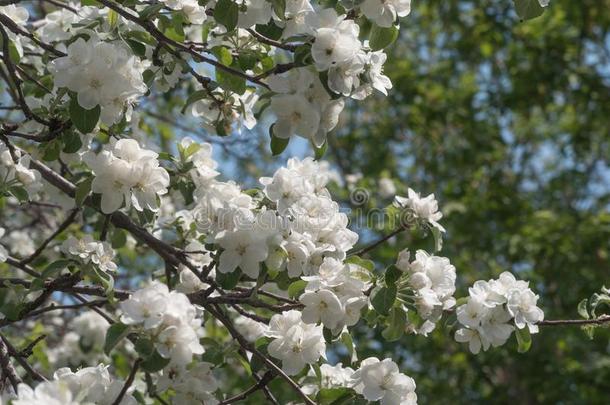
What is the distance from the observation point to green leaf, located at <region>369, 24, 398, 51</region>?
2.00 meters

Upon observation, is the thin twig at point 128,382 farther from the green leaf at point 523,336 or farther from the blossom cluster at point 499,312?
the green leaf at point 523,336

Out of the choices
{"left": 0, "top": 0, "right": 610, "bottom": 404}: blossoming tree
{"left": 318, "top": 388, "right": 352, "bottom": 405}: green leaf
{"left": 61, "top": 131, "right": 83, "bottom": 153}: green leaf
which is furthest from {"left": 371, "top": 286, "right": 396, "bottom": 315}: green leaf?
{"left": 61, "top": 131, "right": 83, "bottom": 153}: green leaf

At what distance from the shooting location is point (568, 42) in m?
6.12

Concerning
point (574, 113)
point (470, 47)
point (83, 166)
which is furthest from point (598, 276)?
point (83, 166)

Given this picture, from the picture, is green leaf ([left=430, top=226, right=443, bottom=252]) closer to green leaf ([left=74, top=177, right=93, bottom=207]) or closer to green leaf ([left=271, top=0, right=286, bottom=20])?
green leaf ([left=271, top=0, right=286, bottom=20])

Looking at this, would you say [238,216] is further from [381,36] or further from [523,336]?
[523,336]

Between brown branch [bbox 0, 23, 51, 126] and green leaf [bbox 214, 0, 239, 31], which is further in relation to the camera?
brown branch [bbox 0, 23, 51, 126]

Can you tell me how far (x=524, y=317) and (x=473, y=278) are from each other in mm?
3086

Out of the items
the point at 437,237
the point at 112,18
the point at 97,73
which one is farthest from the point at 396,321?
the point at 112,18

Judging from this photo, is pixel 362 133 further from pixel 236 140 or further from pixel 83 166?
pixel 83 166

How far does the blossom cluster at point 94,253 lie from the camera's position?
225cm

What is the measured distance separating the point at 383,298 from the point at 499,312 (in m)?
0.38

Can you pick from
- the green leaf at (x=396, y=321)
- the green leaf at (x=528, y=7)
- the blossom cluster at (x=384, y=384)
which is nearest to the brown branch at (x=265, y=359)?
the blossom cluster at (x=384, y=384)

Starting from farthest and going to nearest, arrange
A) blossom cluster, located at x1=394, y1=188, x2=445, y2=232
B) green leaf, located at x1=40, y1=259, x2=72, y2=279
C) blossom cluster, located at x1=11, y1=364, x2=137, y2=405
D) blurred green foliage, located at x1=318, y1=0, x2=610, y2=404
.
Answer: blurred green foliage, located at x1=318, y1=0, x2=610, y2=404 < blossom cluster, located at x1=394, y1=188, x2=445, y2=232 < green leaf, located at x1=40, y1=259, x2=72, y2=279 < blossom cluster, located at x1=11, y1=364, x2=137, y2=405
